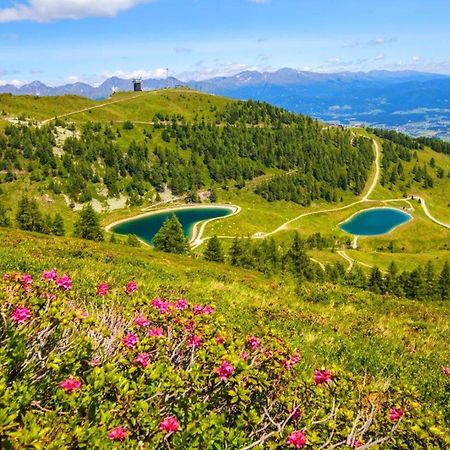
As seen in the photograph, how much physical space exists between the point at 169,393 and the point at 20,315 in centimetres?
281

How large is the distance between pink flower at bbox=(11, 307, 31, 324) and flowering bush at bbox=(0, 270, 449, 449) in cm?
2

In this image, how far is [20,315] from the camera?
673 cm

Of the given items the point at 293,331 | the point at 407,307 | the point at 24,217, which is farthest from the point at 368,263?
the point at 293,331

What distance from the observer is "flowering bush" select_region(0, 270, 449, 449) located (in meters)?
5.03

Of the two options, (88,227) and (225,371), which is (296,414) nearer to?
(225,371)

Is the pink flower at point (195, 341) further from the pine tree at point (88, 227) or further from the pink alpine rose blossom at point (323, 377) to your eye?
the pine tree at point (88, 227)

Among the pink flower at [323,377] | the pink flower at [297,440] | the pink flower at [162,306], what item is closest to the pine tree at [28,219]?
the pink flower at [162,306]

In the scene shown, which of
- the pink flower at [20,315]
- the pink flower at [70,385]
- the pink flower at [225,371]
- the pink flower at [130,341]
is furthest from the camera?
the pink flower at [130,341]

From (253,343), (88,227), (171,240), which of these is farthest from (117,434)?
(88,227)

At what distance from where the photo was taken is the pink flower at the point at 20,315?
21.9ft

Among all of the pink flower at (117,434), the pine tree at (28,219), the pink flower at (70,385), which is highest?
the pink flower at (70,385)

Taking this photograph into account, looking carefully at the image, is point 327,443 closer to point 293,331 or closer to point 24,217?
point 293,331

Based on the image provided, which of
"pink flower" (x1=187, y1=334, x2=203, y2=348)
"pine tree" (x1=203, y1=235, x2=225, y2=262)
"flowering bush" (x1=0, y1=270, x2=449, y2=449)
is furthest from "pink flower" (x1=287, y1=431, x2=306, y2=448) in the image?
"pine tree" (x1=203, y1=235, x2=225, y2=262)

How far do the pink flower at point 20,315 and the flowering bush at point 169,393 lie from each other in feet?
0.05
